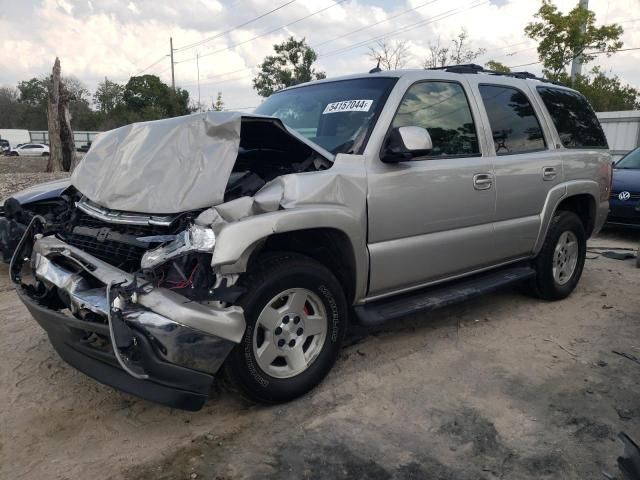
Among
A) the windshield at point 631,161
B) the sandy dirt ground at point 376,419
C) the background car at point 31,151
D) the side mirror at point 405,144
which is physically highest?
the side mirror at point 405,144

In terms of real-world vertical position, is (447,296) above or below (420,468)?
above

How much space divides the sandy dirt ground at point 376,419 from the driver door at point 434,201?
0.66 metres

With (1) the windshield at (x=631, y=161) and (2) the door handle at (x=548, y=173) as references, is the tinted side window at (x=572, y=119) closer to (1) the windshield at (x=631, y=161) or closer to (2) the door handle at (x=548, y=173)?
(2) the door handle at (x=548, y=173)

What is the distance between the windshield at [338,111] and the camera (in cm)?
355

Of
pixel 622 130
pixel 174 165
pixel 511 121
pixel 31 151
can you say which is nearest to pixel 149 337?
pixel 174 165

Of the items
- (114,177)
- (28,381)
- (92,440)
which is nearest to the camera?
(92,440)

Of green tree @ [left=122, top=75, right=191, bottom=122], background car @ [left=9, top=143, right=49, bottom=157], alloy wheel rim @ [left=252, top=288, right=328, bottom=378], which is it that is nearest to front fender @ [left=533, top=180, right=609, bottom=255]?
alloy wheel rim @ [left=252, top=288, right=328, bottom=378]

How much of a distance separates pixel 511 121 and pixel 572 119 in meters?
1.13

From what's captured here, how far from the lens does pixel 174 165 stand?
9.89 ft

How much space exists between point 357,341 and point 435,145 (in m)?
1.60

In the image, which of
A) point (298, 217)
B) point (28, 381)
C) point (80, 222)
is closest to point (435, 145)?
point (298, 217)

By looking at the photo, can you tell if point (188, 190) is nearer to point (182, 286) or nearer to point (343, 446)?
point (182, 286)

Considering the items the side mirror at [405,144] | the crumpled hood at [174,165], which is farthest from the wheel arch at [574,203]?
the crumpled hood at [174,165]

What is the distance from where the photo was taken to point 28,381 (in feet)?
11.3
